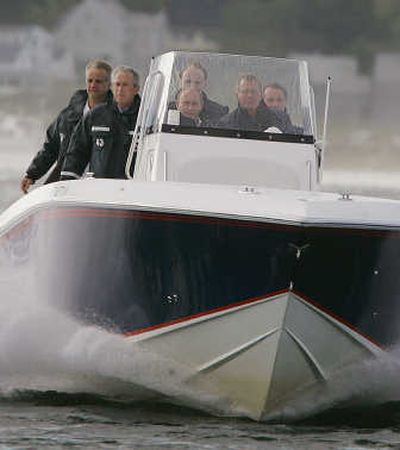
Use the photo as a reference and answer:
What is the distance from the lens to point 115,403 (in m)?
9.25

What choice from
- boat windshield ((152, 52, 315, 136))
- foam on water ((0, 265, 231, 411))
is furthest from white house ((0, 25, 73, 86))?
foam on water ((0, 265, 231, 411))

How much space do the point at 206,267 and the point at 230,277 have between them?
0.45 ft

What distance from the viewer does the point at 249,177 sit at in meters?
10.1

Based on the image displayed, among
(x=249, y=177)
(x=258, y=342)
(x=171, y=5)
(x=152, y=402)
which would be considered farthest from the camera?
(x=171, y=5)

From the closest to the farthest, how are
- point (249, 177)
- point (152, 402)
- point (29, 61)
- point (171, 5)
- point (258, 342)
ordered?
point (258, 342) → point (152, 402) → point (249, 177) → point (171, 5) → point (29, 61)

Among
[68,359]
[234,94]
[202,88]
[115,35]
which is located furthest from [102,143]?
[115,35]

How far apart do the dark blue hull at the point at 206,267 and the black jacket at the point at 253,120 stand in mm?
1637

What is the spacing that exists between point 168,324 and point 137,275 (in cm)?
31

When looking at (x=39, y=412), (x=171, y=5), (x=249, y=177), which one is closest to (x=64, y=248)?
(x=39, y=412)

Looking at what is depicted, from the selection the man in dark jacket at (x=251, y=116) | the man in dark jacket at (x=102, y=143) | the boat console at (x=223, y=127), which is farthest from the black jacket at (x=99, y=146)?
the man in dark jacket at (x=251, y=116)

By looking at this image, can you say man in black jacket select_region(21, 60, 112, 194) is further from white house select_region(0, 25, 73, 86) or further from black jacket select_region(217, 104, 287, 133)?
white house select_region(0, 25, 73, 86)

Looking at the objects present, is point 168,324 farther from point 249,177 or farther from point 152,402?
point 249,177

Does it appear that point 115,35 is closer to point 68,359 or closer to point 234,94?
point 234,94

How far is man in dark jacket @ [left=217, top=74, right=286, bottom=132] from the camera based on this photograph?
1030cm
